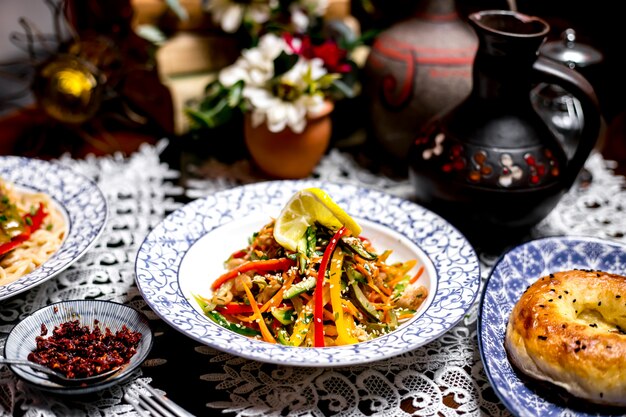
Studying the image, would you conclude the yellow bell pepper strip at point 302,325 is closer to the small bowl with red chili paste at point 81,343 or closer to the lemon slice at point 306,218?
the lemon slice at point 306,218

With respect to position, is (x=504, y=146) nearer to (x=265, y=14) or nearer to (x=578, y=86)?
(x=578, y=86)

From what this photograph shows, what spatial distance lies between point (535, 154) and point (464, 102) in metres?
0.24

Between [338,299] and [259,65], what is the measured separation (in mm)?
932

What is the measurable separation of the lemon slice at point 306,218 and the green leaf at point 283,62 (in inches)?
24.3

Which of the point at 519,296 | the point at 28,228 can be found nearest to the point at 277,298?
the point at 519,296

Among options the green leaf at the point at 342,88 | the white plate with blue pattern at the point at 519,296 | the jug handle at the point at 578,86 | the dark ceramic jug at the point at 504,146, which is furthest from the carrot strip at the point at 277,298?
the green leaf at the point at 342,88

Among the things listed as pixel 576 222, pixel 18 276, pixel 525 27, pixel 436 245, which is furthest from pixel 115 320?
pixel 576 222

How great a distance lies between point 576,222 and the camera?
6.48 ft

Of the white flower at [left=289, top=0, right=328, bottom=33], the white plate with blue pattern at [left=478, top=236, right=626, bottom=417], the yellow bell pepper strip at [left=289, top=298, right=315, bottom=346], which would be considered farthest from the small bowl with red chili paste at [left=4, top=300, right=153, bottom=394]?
the white flower at [left=289, top=0, right=328, bottom=33]

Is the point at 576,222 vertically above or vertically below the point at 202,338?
below

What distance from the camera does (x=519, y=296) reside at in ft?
4.89

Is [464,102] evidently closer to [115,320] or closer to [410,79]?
[410,79]

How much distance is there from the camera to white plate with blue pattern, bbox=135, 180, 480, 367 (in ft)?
3.99

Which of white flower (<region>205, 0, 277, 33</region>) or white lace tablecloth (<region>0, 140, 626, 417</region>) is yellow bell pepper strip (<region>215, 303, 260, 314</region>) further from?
white flower (<region>205, 0, 277, 33</region>)
